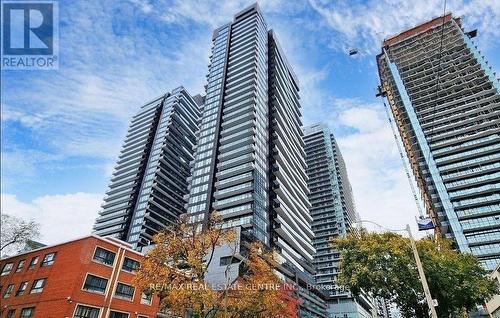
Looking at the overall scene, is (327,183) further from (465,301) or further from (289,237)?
(465,301)

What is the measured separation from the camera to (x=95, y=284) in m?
33.5

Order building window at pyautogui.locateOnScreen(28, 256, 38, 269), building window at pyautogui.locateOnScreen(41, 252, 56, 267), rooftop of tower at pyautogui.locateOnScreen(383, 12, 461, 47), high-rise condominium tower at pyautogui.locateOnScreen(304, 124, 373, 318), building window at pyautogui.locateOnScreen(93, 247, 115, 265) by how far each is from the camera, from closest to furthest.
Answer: building window at pyautogui.locateOnScreen(93, 247, 115, 265)
building window at pyautogui.locateOnScreen(41, 252, 56, 267)
building window at pyautogui.locateOnScreen(28, 256, 38, 269)
high-rise condominium tower at pyautogui.locateOnScreen(304, 124, 373, 318)
rooftop of tower at pyautogui.locateOnScreen(383, 12, 461, 47)

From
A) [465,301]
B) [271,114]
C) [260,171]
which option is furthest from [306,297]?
[465,301]

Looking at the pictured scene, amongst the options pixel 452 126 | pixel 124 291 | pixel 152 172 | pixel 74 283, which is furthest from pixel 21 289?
pixel 452 126

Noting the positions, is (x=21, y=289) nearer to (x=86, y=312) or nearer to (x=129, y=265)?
(x=86, y=312)

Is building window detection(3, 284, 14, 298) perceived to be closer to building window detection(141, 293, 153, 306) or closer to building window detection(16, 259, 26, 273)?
building window detection(16, 259, 26, 273)

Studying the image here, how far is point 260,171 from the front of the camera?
92.1m

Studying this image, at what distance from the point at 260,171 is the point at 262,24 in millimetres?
69479

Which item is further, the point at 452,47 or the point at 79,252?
the point at 452,47

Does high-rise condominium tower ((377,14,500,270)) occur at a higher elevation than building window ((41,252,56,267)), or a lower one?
higher

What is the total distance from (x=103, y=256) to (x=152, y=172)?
87.4 meters

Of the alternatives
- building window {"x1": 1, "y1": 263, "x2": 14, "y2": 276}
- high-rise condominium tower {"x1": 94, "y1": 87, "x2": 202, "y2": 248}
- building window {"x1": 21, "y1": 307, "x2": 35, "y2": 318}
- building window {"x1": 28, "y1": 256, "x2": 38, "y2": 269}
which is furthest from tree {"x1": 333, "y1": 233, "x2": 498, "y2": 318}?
high-rise condominium tower {"x1": 94, "y1": 87, "x2": 202, "y2": 248}

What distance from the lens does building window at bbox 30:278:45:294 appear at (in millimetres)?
33312

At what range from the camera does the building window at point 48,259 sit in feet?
115
